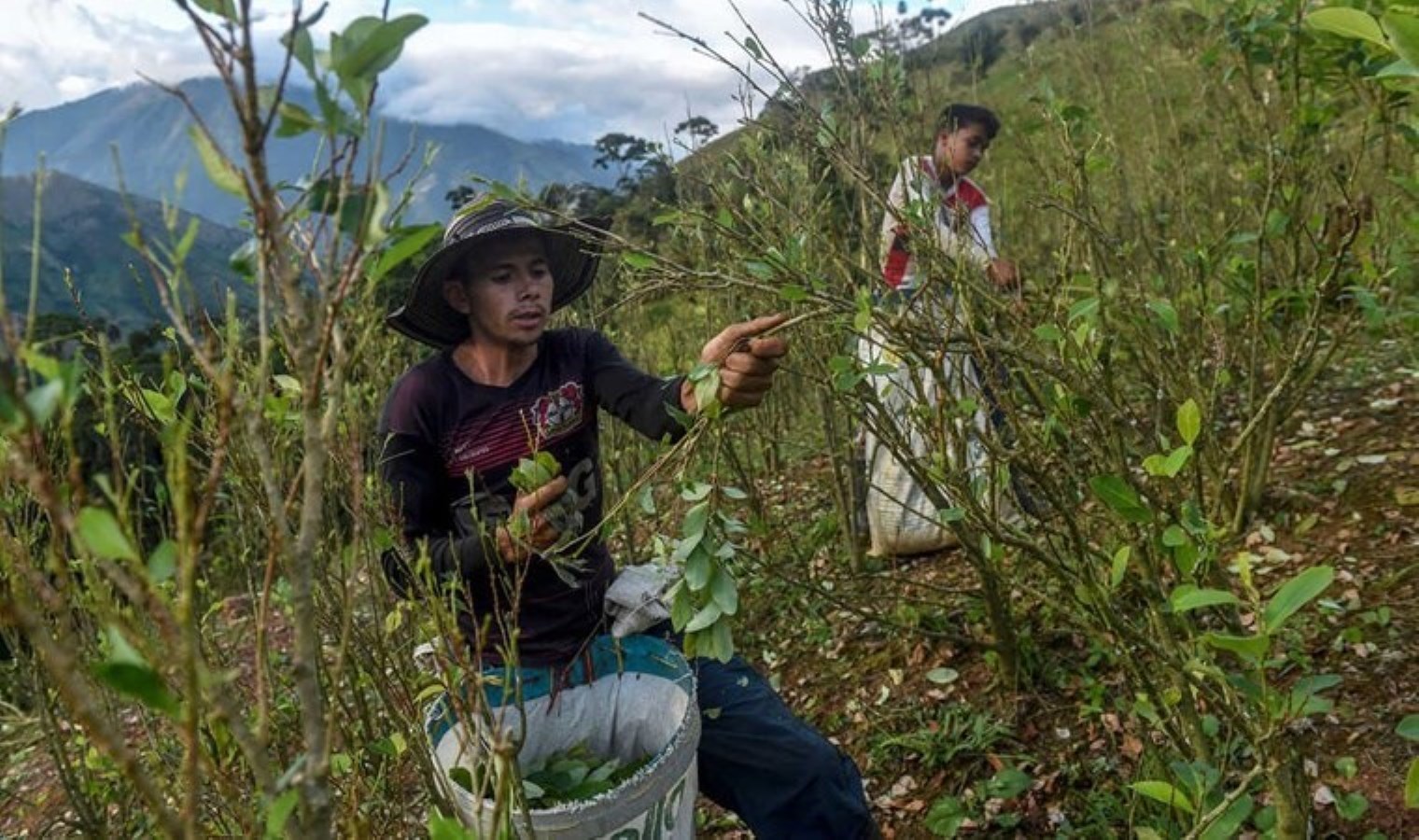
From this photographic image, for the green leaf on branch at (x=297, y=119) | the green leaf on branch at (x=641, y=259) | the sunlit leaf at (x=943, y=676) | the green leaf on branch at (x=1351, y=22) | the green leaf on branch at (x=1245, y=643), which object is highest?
the green leaf on branch at (x=297, y=119)

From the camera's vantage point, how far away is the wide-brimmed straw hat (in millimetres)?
2227

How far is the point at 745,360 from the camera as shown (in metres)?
1.75

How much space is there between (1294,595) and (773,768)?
1256mm

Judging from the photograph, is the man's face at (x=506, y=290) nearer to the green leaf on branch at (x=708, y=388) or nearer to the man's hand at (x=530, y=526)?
the man's hand at (x=530, y=526)

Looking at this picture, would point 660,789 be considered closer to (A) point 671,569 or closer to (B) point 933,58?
(A) point 671,569

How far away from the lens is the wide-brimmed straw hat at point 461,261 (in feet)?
7.30

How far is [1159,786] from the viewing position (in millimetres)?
1348

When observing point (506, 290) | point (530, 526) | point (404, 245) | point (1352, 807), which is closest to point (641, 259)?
point (530, 526)

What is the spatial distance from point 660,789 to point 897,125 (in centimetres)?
179

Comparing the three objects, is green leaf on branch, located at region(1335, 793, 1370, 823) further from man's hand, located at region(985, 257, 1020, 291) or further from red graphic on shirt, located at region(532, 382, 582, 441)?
red graphic on shirt, located at region(532, 382, 582, 441)

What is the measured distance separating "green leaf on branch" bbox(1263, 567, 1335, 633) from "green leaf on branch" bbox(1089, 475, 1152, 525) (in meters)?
0.20

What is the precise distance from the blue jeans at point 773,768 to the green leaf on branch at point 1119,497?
1.05 meters

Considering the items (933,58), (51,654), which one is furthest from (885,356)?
(51,654)

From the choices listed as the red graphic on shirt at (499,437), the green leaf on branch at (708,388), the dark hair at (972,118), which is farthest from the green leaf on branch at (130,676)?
the dark hair at (972,118)
